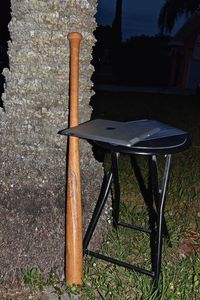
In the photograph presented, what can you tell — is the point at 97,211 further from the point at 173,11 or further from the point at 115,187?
the point at 173,11

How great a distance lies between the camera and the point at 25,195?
298 cm

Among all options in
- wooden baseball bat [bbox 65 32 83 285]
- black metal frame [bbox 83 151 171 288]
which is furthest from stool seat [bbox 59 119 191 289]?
wooden baseball bat [bbox 65 32 83 285]

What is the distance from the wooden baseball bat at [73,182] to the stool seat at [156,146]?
21 cm

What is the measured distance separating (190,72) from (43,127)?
26071 millimetres

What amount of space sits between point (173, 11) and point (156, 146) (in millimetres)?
32159

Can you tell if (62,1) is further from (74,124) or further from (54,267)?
(54,267)

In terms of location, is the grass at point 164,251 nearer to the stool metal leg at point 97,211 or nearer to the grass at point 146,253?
the grass at point 146,253

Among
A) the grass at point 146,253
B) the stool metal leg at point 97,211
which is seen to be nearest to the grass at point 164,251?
the grass at point 146,253

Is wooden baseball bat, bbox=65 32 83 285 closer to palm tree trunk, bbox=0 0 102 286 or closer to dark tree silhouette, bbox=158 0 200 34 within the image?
palm tree trunk, bbox=0 0 102 286

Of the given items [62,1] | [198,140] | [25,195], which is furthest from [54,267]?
[198,140]

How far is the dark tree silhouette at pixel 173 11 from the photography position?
31.9 meters

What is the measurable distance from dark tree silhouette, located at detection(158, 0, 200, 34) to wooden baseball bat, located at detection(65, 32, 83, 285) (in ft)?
102

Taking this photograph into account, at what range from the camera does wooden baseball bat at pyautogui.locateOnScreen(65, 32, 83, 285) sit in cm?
265

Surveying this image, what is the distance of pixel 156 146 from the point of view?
2441 millimetres
